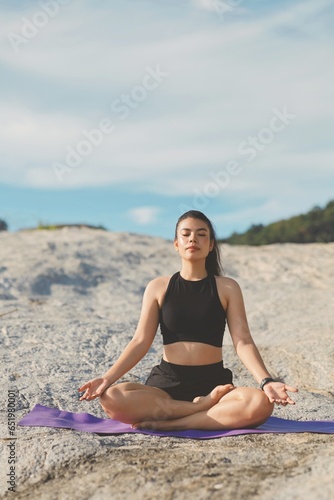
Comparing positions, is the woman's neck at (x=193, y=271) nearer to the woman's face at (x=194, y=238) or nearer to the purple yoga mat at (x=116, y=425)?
the woman's face at (x=194, y=238)

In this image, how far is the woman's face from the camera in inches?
147

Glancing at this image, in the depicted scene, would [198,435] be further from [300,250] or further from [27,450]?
[300,250]

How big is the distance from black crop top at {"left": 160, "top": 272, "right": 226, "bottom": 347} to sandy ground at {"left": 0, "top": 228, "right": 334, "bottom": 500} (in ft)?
2.03

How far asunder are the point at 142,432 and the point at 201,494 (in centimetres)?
118

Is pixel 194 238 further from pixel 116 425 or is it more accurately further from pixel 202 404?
pixel 116 425

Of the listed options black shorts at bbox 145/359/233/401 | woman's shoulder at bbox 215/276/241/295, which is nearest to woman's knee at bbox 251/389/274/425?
black shorts at bbox 145/359/233/401

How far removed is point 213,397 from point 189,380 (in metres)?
0.22

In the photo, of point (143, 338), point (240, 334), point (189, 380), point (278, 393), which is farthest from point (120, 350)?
point (278, 393)

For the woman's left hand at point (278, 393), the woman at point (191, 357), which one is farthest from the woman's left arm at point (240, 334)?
the woman's left hand at point (278, 393)

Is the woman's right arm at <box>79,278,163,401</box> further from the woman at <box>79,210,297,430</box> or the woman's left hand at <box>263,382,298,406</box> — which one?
the woman's left hand at <box>263,382,298,406</box>

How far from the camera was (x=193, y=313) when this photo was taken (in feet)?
12.3

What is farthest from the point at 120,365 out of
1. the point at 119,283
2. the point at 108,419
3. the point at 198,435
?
the point at 119,283

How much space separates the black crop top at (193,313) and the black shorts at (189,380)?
146 mm

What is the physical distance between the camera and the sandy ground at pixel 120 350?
250 centimetres
